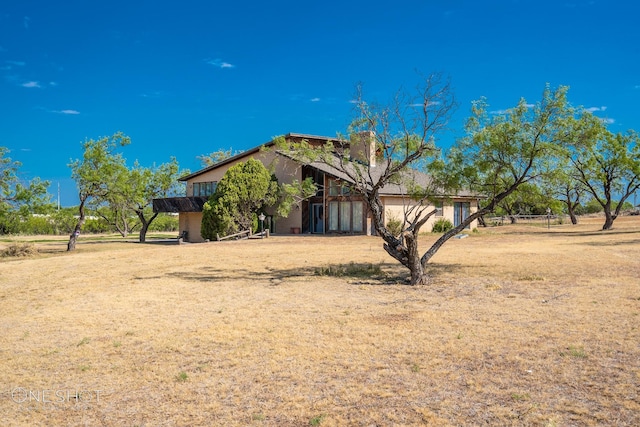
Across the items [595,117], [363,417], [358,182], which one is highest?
[595,117]

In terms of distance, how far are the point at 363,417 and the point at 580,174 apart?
37.4m

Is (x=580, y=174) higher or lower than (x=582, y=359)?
higher

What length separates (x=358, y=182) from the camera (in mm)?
14969

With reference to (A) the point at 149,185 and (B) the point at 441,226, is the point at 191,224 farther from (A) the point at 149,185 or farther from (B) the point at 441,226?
(B) the point at 441,226

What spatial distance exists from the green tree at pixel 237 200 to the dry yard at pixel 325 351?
19.0 meters

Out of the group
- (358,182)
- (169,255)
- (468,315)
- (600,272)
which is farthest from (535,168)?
(169,255)

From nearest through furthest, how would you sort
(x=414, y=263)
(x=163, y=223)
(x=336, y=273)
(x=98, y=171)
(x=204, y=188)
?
(x=414, y=263) → (x=336, y=273) → (x=98, y=171) → (x=204, y=188) → (x=163, y=223)

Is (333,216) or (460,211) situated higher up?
(460,211)

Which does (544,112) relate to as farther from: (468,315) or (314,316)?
(314,316)

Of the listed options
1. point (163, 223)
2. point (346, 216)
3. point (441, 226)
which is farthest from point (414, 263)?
point (163, 223)

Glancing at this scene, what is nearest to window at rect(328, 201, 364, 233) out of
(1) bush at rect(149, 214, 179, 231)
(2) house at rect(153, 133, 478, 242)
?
(2) house at rect(153, 133, 478, 242)

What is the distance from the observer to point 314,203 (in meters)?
38.6

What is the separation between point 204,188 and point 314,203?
32.3ft

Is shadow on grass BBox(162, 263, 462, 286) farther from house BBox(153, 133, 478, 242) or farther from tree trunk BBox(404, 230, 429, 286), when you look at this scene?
house BBox(153, 133, 478, 242)
